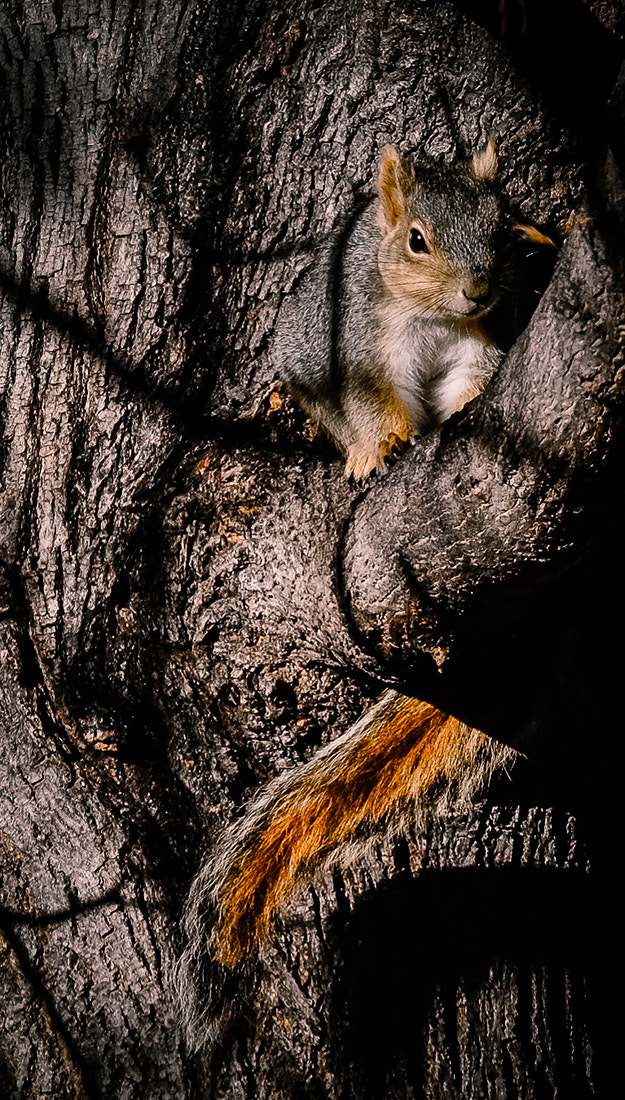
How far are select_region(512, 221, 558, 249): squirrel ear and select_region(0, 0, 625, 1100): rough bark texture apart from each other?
3cm

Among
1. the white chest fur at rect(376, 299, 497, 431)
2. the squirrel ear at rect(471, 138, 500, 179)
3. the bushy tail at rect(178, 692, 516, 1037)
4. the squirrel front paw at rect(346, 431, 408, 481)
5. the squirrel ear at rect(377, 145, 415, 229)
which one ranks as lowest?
the bushy tail at rect(178, 692, 516, 1037)

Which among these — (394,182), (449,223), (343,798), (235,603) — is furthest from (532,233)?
(343,798)

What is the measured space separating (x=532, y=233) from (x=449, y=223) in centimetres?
16

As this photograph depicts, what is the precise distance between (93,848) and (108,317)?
87 cm

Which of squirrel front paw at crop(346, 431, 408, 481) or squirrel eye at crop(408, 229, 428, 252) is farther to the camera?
squirrel eye at crop(408, 229, 428, 252)

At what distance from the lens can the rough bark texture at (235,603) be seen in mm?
1430

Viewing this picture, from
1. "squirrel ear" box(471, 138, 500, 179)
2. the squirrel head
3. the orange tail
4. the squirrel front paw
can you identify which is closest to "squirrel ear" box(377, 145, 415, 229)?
the squirrel head

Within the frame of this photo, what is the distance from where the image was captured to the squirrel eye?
1709 millimetres

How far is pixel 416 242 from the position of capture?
1.72 m

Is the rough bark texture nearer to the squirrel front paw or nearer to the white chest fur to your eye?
the squirrel front paw

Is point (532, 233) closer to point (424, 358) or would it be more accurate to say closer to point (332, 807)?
point (424, 358)

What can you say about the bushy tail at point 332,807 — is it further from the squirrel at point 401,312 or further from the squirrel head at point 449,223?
the squirrel head at point 449,223

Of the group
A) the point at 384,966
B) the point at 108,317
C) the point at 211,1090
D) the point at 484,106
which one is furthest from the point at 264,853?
the point at 484,106

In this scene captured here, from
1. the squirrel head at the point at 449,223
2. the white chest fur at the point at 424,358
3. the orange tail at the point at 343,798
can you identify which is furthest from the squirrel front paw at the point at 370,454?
the orange tail at the point at 343,798
